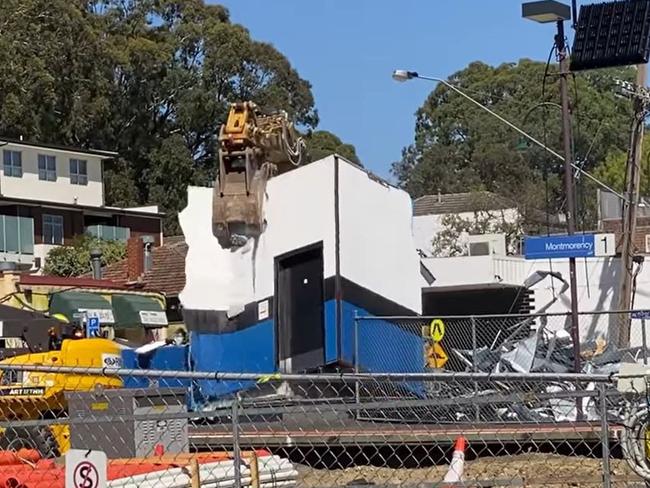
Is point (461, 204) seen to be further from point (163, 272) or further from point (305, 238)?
point (305, 238)

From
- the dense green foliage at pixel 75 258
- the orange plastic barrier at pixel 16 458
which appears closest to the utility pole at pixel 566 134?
the orange plastic barrier at pixel 16 458

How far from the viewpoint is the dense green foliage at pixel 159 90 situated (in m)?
64.1

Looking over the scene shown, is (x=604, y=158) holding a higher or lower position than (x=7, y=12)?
lower

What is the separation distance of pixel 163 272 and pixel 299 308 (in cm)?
2292

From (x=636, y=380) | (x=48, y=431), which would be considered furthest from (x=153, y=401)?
(x=636, y=380)

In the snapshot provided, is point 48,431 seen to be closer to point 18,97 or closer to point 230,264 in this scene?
point 230,264

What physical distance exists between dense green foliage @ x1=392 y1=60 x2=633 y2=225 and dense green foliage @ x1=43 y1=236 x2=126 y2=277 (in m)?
24.1

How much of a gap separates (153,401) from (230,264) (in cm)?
790

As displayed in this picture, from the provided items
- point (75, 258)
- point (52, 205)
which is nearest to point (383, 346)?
point (75, 258)

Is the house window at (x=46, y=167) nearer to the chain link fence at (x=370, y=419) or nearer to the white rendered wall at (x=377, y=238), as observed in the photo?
the chain link fence at (x=370, y=419)

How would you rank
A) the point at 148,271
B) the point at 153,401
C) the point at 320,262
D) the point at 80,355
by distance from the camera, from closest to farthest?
the point at 153,401 < the point at 80,355 < the point at 320,262 < the point at 148,271

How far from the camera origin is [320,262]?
A: 20250 mm

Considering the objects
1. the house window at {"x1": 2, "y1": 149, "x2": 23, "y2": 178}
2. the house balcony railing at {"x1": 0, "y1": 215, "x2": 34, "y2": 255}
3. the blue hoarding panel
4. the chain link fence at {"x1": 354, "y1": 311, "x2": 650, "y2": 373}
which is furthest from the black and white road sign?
the house window at {"x1": 2, "y1": 149, "x2": 23, "y2": 178}

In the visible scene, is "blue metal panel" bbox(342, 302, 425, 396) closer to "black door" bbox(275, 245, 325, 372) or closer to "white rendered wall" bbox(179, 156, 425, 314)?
"black door" bbox(275, 245, 325, 372)
